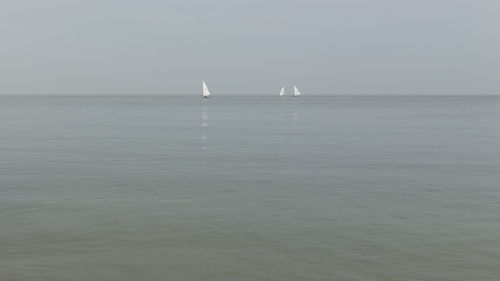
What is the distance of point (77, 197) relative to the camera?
21.1m

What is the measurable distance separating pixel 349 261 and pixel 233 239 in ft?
12.4

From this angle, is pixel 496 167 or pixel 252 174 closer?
pixel 252 174

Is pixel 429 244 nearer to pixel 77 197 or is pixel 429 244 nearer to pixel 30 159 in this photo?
pixel 77 197

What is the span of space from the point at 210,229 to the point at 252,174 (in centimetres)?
1102

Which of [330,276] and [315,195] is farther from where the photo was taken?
[315,195]

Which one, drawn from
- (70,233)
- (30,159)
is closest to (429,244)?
(70,233)

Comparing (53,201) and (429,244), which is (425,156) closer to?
(429,244)

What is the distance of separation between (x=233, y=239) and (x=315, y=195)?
23.6 feet

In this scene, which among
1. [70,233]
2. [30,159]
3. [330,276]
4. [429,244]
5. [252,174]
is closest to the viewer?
[330,276]

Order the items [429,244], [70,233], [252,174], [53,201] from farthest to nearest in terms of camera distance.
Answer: [252,174], [53,201], [70,233], [429,244]

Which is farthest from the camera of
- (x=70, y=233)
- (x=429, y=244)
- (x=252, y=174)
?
(x=252, y=174)

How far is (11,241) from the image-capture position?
14891mm

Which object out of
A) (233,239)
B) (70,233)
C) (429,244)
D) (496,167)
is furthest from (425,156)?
(70,233)

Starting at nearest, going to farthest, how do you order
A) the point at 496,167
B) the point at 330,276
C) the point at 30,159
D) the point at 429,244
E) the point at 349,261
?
the point at 330,276 → the point at 349,261 → the point at 429,244 → the point at 496,167 → the point at 30,159
